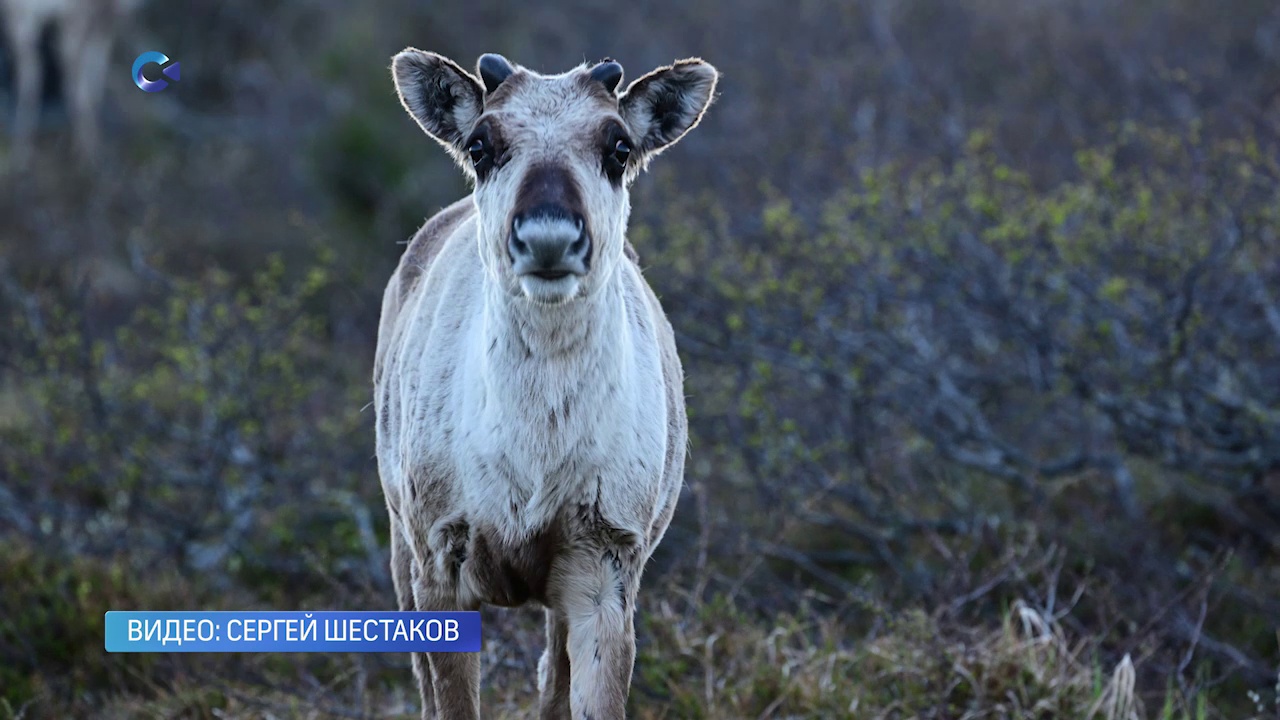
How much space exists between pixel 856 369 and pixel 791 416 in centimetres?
104

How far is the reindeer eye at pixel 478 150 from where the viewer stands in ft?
13.5

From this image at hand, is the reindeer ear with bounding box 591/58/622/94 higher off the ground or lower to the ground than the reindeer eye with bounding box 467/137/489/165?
higher

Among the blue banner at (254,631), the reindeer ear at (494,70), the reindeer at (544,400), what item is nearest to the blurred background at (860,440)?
the blue banner at (254,631)

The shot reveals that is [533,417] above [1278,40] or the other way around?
the other way around

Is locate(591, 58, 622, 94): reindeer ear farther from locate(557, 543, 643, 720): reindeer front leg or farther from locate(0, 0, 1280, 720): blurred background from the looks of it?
locate(0, 0, 1280, 720): blurred background

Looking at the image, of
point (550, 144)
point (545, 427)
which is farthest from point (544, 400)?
point (550, 144)

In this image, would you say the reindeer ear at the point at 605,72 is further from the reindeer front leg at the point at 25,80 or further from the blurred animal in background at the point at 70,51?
the reindeer front leg at the point at 25,80

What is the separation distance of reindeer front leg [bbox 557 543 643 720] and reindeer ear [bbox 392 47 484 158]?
1.39 m

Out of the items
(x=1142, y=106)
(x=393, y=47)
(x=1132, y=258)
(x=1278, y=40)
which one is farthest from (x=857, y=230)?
(x=393, y=47)

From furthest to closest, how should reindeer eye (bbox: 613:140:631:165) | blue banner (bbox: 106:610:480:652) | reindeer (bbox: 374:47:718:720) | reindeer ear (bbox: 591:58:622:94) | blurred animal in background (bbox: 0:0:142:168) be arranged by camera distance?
blurred animal in background (bbox: 0:0:142:168)
blue banner (bbox: 106:610:480:652)
reindeer ear (bbox: 591:58:622:94)
reindeer eye (bbox: 613:140:631:165)
reindeer (bbox: 374:47:718:720)

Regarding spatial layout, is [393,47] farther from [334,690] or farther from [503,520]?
[503,520]

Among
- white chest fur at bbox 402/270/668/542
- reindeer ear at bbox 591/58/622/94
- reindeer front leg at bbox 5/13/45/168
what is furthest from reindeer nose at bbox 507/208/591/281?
reindeer front leg at bbox 5/13/45/168

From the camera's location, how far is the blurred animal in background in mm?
18625

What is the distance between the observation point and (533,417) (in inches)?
157
